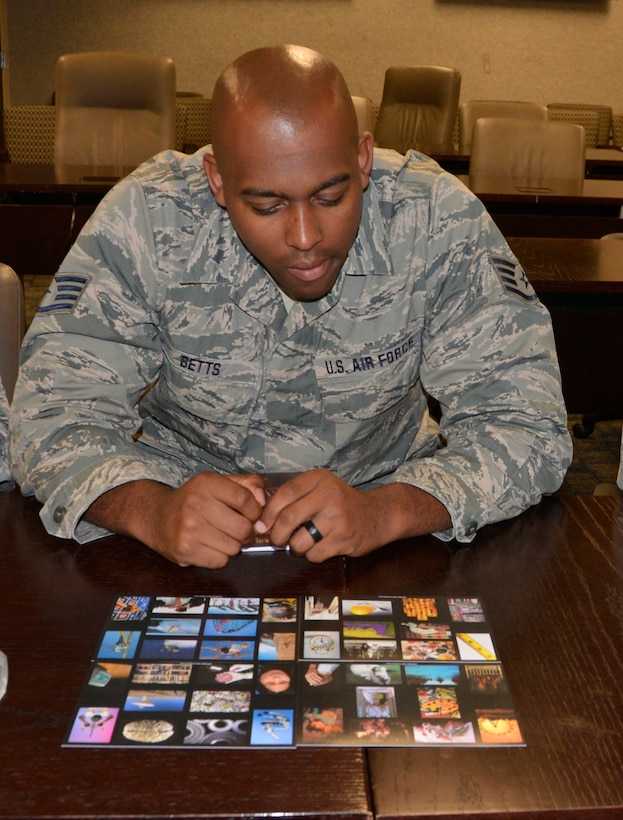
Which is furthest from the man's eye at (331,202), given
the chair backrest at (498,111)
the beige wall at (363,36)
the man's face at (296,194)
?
the beige wall at (363,36)

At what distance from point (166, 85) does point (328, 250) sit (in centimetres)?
340

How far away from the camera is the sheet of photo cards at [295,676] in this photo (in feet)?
2.51

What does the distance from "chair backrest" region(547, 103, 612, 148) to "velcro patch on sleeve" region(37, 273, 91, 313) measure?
746 centimetres

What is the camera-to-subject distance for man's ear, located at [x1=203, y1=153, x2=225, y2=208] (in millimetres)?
1317

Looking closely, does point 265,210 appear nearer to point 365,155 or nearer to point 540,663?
point 365,155

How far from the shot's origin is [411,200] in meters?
1.45

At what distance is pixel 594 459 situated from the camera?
11.1 ft

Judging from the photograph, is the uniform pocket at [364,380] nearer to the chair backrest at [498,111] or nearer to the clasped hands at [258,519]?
the clasped hands at [258,519]

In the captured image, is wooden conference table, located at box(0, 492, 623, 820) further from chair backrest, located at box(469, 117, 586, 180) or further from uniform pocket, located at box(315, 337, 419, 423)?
chair backrest, located at box(469, 117, 586, 180)

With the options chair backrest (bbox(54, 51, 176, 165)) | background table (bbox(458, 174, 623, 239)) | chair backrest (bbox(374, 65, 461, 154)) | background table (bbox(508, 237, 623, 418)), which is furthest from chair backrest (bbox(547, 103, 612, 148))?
background table (bbox(508, 237, 623, 418))

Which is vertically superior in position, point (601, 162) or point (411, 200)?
point (411, 200)

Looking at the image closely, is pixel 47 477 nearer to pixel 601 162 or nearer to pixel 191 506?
pixel 191 506

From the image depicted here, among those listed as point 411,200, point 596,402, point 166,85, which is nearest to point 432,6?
point 166,85

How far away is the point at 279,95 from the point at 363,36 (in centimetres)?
783
